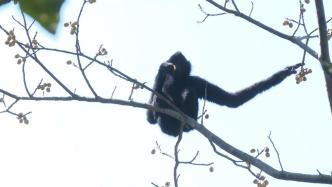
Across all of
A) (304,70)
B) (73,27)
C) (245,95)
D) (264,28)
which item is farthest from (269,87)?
(73,27)

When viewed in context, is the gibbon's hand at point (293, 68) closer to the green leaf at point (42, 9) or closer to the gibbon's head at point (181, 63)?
the gibbon's head at point (181, 63)

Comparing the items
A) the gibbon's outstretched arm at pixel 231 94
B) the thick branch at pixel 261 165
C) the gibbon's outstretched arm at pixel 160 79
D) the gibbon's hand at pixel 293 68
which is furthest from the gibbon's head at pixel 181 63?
the thick branch at pixel 261 165

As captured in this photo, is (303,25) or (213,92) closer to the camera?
(303,25)

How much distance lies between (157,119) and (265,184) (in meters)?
3.54

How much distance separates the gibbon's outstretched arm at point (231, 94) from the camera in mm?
8549

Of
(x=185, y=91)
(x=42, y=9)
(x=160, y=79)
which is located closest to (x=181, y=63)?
(x=185, y=91)

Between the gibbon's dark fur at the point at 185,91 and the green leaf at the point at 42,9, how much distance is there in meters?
7.28

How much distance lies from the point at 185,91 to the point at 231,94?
2.95 ft

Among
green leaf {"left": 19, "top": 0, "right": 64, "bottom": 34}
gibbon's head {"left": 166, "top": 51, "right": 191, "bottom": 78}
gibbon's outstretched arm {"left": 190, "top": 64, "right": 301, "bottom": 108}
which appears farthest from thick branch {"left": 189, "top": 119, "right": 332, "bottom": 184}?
green leaf {"left": 19, "top": 0, "right": 64, "bottom": 34}

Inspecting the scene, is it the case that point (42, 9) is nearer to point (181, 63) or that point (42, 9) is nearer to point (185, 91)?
point (185, 91)

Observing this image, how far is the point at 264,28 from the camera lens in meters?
4.80

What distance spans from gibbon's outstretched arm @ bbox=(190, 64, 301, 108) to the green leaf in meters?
7.91

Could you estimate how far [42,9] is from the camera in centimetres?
50

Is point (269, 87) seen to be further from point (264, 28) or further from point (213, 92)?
point (264, 28)
